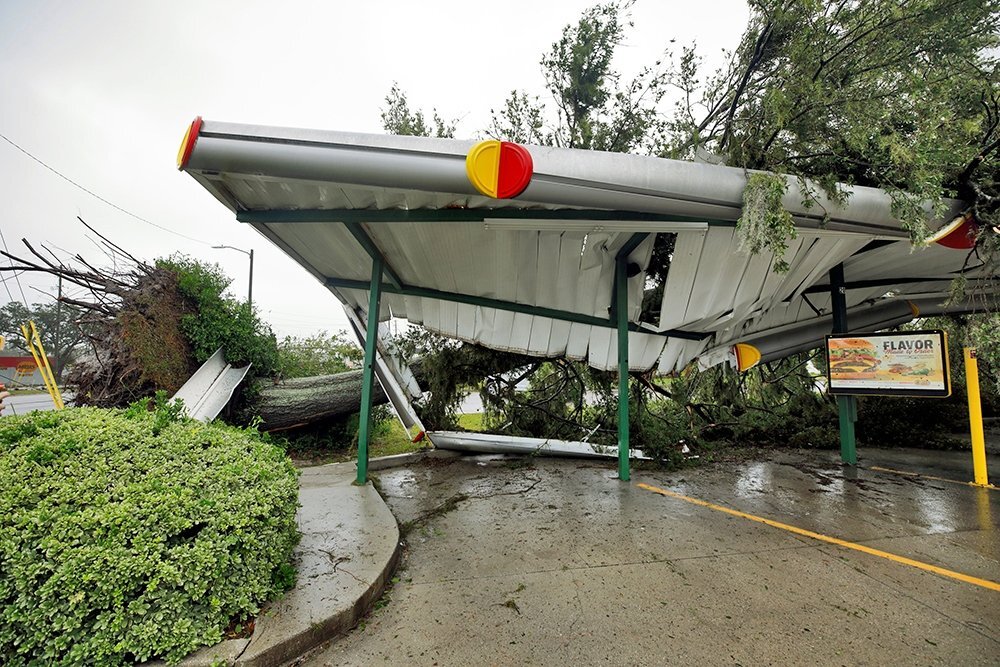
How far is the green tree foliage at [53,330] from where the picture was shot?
5.21 meters

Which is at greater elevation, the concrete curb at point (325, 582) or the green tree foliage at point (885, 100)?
the green tree foliage at point (885, 100)

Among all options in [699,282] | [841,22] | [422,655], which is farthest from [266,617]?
[841,22]

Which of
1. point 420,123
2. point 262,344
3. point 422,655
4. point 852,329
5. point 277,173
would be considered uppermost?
point 420,123

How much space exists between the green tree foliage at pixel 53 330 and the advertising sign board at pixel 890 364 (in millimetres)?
9456

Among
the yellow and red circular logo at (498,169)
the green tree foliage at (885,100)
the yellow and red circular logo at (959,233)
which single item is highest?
the green tree foliage at (885,100)

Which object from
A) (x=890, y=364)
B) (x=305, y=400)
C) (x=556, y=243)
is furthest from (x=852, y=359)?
(x=305, y=400)

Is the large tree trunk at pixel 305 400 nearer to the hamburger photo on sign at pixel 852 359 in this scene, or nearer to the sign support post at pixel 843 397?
the hamburger photo on sign at pixel 852 359

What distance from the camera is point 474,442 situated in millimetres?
6531

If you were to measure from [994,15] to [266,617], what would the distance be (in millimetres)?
7771

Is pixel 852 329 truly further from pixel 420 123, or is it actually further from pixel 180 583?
pixel 180 583

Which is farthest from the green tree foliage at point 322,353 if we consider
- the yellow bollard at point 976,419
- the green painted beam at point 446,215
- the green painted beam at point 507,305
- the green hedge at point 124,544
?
the yellow bollard at point 976,419

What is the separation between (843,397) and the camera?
5.76 metres

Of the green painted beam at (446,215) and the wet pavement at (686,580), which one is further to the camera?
the green painted beam at (446,215)

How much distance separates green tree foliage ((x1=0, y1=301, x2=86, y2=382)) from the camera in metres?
5.21
